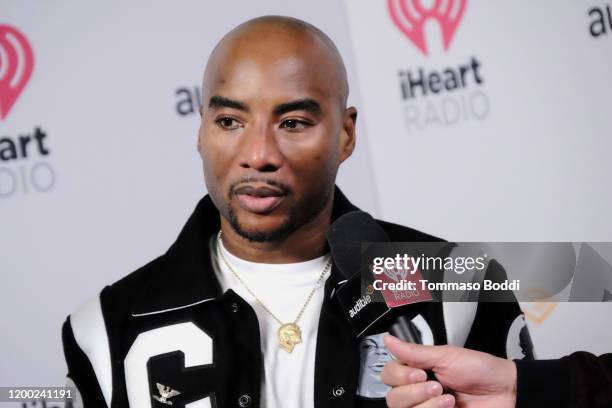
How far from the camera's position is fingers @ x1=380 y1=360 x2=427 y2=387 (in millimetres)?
1171

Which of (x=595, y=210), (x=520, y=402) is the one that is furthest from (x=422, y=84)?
(x=520, y=402)

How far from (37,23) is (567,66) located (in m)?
1.64

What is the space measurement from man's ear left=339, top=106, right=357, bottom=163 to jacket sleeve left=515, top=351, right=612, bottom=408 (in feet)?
1.84

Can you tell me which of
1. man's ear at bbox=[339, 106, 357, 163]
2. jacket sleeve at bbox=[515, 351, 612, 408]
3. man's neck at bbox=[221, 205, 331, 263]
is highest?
man's ear at bbox=[339, 106, 357, 163]

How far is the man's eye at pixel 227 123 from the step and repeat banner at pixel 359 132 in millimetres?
1012

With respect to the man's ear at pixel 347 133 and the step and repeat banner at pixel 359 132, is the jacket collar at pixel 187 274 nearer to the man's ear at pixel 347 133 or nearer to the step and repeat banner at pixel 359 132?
the man's ear at pixel 347 133

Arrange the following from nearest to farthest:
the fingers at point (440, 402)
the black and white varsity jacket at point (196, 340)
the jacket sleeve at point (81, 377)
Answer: the fingers at point (440, 402) < the black and white varsity jacket at point (196, 340) < the jacket sleeve at point (81, 377)

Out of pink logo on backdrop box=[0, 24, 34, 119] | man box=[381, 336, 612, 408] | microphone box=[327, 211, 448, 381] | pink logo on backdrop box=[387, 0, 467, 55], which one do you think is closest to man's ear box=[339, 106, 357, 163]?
microphone box=[327, 211, 448, 381]

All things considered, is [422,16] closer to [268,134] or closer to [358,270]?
[268,134]

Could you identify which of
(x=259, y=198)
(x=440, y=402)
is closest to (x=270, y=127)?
(x=259, y=198)

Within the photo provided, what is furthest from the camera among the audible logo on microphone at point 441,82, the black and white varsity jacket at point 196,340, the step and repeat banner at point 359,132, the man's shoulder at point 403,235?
the audible logo on microphone at point 441,82

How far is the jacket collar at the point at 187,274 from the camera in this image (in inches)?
60.1

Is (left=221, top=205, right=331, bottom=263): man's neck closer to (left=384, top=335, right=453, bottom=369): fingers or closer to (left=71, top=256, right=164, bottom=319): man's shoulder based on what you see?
Answer: (left=71, top=256, right=164, bottom=319): man's shoulder

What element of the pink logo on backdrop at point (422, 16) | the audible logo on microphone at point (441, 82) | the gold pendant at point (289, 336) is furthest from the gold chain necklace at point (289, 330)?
the pink logo on backdrop at point (422, 16)
